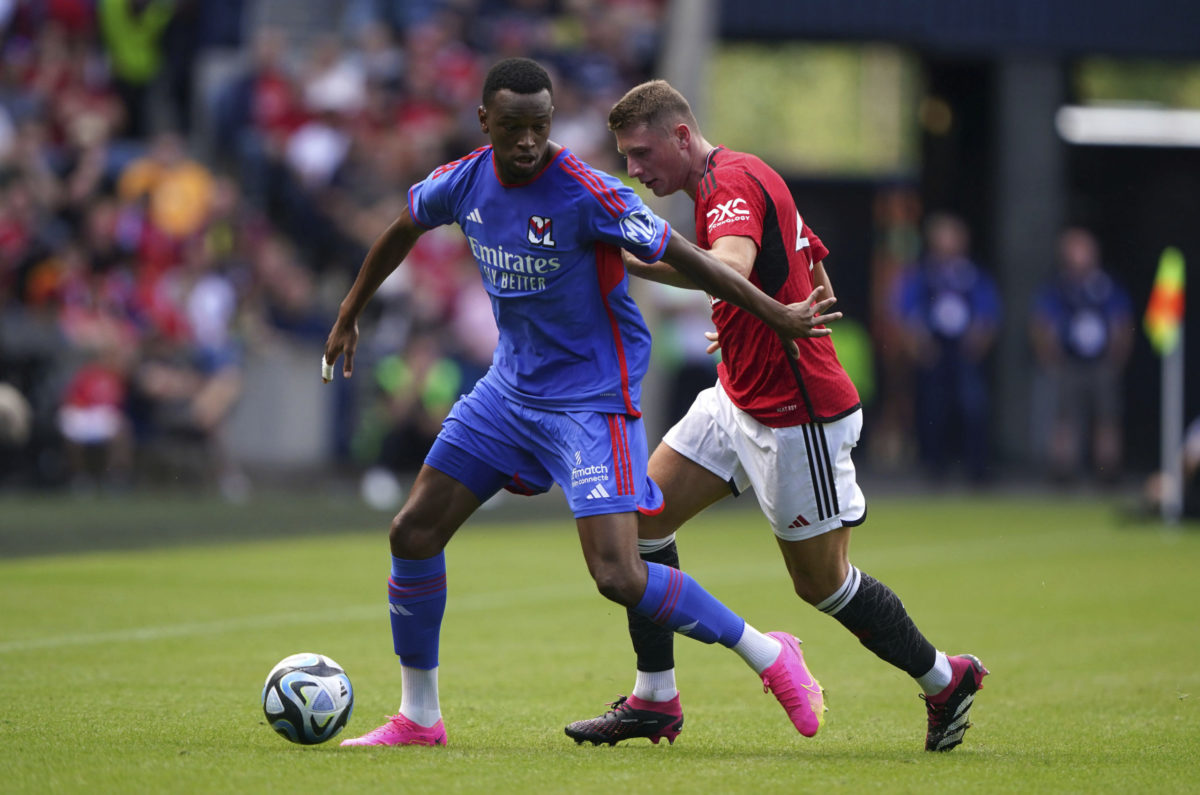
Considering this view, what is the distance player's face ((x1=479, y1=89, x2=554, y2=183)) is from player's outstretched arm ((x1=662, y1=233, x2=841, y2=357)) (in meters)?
0.56

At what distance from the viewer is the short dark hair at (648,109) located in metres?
6.17

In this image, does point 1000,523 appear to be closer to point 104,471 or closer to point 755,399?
point 104,471

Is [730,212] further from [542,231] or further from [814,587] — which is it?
[814,587]

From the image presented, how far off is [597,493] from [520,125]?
127 cm

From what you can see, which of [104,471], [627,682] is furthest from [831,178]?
[627,682]

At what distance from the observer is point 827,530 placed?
245 inches

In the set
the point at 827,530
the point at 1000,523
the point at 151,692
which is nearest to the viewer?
the point at 827,530

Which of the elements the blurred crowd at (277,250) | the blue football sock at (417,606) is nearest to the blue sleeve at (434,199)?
the blue football sock at (417,606)

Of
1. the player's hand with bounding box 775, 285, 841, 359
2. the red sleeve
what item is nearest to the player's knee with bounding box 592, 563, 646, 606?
the player's hand with bounding box 775, 285, 841, 359

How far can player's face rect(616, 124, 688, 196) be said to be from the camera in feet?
20.4

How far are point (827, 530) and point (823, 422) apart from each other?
0.39 meters

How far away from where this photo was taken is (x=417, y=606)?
20.3 ft

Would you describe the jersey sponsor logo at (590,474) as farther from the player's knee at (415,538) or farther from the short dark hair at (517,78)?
the short dark hair at (517,78)

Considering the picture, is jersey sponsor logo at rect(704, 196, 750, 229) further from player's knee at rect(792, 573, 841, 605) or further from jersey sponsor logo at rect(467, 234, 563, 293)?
player's knee at rect(792, 573, 841, 605)
